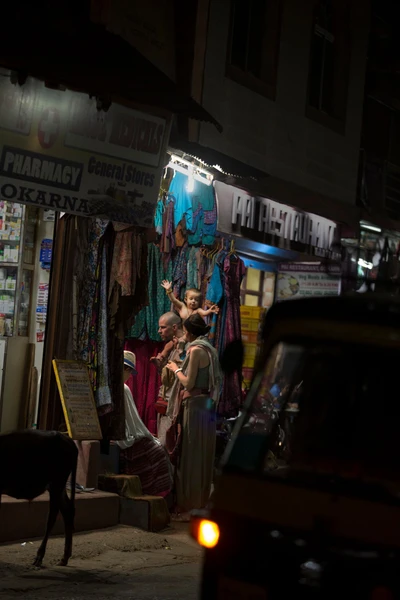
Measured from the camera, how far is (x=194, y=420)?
39.2 ft

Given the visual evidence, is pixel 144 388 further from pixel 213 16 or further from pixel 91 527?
pixel 213 16

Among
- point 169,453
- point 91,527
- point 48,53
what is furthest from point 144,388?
point 48,53

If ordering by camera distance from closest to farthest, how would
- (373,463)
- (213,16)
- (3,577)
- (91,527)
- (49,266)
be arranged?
(373,463) → (3,577) → (91,527) → (49,266) → (213,16)

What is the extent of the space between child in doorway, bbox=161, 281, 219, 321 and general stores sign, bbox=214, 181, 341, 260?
1143mm

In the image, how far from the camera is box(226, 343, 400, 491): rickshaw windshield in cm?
483

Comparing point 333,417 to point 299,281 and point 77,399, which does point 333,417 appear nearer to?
point 77,399

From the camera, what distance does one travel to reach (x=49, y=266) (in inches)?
462

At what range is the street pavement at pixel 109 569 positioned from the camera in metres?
7.82

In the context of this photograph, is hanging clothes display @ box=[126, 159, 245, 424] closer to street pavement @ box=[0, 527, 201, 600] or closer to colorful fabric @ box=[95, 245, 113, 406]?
colorful fabric @ box=[95, 245, 113, 406]

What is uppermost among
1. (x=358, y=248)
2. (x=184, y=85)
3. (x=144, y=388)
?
(x=184, y=85)

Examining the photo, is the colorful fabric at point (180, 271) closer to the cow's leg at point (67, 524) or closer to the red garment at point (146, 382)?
the red garment at point (146, 382)

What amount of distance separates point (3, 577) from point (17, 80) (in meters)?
4.14

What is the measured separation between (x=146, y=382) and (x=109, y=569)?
4.27 m

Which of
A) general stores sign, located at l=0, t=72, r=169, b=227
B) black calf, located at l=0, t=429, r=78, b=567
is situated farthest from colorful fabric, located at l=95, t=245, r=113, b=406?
black calf, located at l=0, t=429, r=78, b=567
